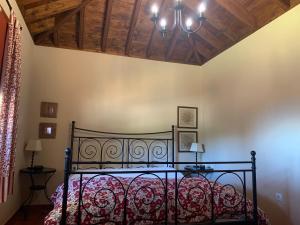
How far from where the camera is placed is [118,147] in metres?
4.70

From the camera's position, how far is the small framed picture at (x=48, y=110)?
172 inches

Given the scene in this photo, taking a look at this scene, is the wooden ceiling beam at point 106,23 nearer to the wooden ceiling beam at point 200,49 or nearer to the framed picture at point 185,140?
the wooden ceiling beam at point 200,49

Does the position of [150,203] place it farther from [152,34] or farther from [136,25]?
[152,34]

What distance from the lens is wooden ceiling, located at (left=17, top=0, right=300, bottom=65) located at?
365 cm

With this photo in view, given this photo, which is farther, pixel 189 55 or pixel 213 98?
pixel 189 55

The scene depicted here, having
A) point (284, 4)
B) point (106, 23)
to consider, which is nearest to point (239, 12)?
point (284, 4)

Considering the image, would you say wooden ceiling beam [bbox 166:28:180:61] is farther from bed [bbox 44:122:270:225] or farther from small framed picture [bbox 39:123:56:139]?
bed [bbox 44:122:270:225]

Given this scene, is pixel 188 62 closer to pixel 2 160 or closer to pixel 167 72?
pixel 167 72

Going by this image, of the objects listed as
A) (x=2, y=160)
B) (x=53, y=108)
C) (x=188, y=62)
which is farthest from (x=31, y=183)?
(x=188, y=62)

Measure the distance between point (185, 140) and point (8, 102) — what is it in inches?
134

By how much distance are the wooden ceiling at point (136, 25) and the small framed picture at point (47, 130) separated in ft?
4.93

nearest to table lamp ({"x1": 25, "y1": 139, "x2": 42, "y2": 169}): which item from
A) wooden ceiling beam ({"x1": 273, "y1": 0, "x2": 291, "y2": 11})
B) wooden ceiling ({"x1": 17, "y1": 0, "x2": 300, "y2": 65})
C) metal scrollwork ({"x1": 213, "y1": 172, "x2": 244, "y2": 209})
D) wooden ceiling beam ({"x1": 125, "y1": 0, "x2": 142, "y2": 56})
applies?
wooden ceiling ({"x1": 17, "y1": 0, "x2": 300, "y2": 65})

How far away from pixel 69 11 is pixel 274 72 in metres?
3.29

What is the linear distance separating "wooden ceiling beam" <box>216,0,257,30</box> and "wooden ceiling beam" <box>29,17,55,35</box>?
2687 millimetres
